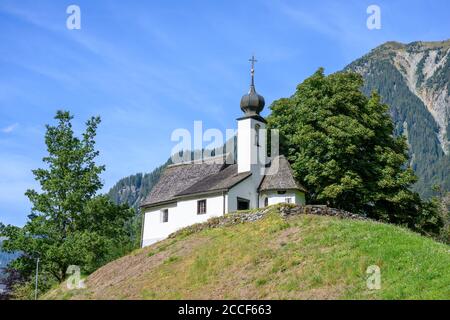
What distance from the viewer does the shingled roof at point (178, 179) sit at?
49.2 m

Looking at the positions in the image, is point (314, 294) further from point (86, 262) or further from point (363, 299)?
point (86, 262)

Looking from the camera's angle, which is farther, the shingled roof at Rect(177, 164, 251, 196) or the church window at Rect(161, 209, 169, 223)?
the church window at Rect(161, 209, 169, 223)

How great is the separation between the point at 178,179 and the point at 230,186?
30.7ft

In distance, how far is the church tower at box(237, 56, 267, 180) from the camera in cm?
4550

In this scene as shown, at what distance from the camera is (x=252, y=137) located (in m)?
46.2

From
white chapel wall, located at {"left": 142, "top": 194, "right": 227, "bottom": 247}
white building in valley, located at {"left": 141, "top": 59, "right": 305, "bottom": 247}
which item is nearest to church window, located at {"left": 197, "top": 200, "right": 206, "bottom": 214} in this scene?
white building in valley, located at {"left": 141, "top": 59, "right": 305, "bottom": 247}

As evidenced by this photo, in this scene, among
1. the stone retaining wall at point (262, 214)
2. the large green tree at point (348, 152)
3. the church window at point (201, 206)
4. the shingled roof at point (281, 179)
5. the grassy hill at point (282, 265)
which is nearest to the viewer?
the grassy hill at point (282, 265)

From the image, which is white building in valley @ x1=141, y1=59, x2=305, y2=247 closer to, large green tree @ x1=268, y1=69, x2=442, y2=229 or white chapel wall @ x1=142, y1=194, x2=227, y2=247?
white chapel wall @ x1=142, y1=194, x2=227, y2=247

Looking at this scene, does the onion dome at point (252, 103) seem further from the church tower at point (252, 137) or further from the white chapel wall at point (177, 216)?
the white chapel wall at point (177, 216)

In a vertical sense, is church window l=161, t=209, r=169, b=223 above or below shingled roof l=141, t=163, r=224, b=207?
below

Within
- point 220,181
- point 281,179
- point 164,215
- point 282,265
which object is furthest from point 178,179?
point 282,265

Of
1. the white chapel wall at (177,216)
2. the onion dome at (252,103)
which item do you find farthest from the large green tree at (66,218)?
the onion dome at (252,103)

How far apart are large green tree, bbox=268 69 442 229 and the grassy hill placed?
8695 mm

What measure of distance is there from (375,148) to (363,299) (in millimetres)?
25887
